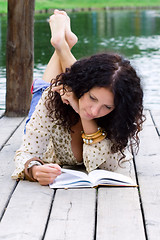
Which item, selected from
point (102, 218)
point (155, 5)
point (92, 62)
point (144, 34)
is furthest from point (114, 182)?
point (155, 5)

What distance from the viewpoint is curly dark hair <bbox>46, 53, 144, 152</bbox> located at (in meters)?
2.59

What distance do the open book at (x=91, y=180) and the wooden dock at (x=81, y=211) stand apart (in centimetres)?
4

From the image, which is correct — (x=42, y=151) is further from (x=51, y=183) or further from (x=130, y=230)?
(x=130, y=230)

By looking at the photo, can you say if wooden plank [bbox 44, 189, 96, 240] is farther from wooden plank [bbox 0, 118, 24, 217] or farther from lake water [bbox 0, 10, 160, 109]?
lake water [bbox 0, 10, 160, 109]

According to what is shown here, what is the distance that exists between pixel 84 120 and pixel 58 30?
89 centimetres

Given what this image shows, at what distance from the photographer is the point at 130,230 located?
7.38ft

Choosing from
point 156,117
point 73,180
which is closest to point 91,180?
point 73,180

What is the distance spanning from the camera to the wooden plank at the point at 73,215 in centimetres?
221

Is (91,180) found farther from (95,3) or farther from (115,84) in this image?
(95,3)

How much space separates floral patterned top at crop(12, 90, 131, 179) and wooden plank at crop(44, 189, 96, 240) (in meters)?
0.23

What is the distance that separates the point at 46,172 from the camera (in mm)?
2734

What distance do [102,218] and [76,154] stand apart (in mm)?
720

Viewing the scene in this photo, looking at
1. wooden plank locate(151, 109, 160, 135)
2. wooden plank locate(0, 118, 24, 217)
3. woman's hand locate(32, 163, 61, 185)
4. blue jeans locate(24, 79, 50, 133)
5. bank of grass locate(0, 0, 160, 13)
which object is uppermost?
blue jeans locate(24, 79, 50, 133)

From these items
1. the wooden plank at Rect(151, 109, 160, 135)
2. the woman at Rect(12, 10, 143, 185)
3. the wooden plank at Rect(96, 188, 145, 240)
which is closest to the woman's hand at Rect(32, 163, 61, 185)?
the woman at Rect(12, 10, 143, 185)
